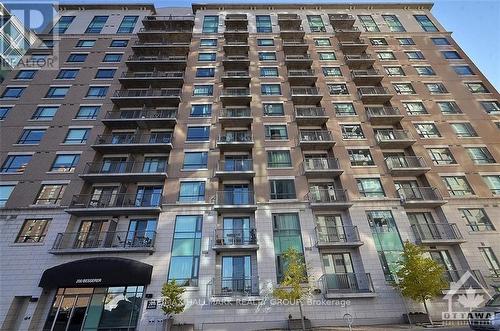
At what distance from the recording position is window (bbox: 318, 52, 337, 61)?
3088 centimetres

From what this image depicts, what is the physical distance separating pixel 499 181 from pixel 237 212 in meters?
21.5

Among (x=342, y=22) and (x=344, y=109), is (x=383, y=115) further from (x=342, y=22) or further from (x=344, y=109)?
(x=342, y=22)

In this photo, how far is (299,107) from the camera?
25734 mm

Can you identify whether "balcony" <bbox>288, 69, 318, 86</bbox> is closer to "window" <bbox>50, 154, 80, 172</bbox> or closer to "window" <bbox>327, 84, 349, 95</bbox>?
"window" <bbox>327, 84, 349, 95</bbox>

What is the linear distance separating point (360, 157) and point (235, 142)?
10.8 meters

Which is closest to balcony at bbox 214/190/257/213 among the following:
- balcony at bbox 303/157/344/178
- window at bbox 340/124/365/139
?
balcony at bbox 303/157/344/178

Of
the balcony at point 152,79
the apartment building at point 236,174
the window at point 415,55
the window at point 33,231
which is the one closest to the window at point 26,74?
the apartment building at point 236,174

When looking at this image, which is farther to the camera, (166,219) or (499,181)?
(499,181)

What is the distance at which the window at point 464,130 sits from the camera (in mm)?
24111

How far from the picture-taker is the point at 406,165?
22.5m

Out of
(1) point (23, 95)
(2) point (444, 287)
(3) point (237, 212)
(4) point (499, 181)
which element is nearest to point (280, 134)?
(3) point (237, 212)

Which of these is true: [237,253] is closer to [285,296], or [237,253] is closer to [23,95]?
[285,296]

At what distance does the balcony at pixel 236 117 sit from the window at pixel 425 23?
91.7 ft

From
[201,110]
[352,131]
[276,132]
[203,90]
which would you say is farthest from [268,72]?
[352,131]
